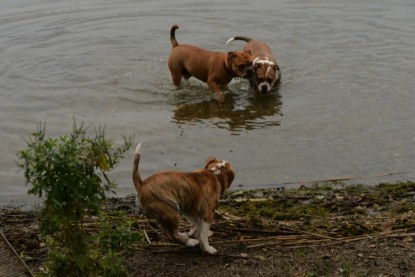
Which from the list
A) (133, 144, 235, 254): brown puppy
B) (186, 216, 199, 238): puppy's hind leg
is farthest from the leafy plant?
(186, 216, 199, 238): puppy's hind leg

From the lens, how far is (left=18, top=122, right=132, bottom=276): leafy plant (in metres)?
4.23

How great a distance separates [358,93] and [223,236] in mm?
5638

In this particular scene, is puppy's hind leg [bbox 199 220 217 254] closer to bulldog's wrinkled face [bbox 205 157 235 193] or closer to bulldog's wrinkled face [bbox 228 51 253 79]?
bulldog's wrinkled face [bbox 205 157 235 193]

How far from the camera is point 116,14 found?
54.2ft

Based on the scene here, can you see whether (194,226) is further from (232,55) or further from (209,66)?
(209,66)

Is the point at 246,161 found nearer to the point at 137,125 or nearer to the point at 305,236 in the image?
the point at 137,125

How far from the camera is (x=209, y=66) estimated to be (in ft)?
37.6

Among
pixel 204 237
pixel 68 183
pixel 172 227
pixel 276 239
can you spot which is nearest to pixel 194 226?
pixel 204 237

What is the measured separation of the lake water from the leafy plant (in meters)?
3.48

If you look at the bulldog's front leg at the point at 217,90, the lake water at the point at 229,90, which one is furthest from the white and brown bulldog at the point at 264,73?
the bulldog's front leg at the point at 217,90

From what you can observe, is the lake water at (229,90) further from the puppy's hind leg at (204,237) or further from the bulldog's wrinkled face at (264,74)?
the puppy's hind leg at (204,237)

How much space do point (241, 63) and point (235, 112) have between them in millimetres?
790

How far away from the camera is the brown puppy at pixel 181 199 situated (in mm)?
5586

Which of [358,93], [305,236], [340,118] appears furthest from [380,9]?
[305,236]
